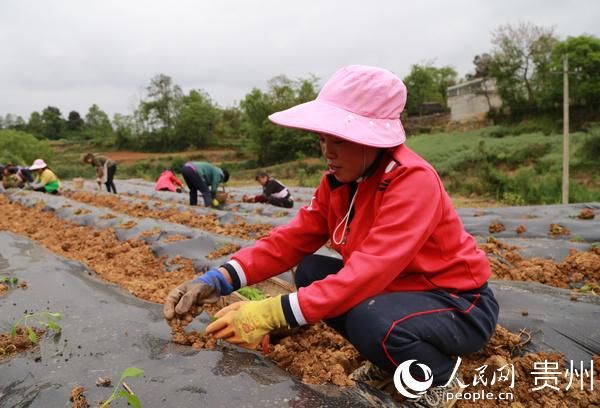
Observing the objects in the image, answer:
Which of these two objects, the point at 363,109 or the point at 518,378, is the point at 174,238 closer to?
the point at 363,109

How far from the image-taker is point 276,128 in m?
30.5

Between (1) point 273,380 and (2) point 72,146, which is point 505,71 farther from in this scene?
(2) point 72,146

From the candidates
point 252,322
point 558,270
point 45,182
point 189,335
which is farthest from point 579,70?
point 252,322

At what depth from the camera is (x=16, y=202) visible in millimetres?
8828

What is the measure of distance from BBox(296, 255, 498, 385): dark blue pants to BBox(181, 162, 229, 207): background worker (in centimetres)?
622

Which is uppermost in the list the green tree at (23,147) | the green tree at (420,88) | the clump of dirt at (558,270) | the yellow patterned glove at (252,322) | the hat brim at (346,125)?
the green tree at (420,88)

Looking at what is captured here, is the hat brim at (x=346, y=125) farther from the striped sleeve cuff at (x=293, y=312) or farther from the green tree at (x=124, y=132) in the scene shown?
the green tree at (x=124, y=132)

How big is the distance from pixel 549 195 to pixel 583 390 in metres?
10.4

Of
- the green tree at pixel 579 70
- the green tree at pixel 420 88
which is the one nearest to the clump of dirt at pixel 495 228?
the green tree at pixel 579 70

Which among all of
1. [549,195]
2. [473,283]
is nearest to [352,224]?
[473,283]

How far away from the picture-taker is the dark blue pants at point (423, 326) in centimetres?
140

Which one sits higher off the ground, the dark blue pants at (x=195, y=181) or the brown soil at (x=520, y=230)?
the dark blue pants at (x=195, y=181)

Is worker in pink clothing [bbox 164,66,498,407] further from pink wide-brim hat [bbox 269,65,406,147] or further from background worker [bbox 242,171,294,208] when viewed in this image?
background worker [bbox 242,171,294,208]

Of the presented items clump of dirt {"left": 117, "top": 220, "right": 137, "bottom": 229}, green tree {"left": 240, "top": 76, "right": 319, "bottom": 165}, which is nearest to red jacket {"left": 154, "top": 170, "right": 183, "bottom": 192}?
clump of dirt {"left": 117, "top": 220, "right": 137, "bottom": 229}
